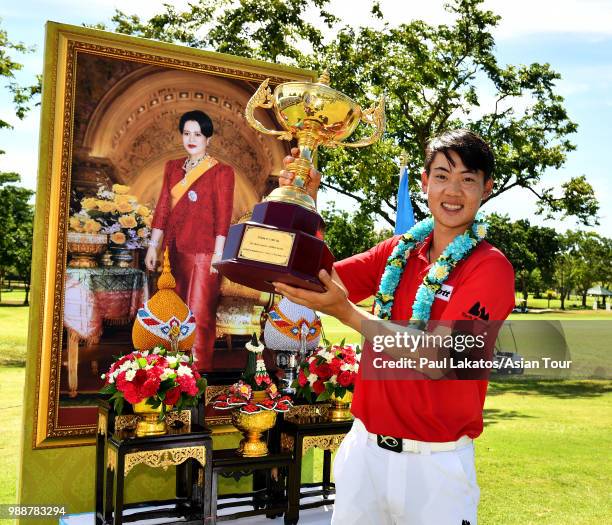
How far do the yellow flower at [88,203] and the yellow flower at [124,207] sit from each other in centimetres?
19

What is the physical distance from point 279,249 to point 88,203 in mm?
3212

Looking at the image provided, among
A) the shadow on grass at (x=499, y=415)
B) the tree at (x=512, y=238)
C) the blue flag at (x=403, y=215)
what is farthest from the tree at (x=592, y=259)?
the blue flag at (x=403, y=215)

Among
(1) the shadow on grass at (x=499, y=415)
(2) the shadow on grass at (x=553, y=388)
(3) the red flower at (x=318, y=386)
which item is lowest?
(2) the shadow on grass at (x=553, y=388)

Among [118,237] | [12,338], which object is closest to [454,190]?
[118,237]

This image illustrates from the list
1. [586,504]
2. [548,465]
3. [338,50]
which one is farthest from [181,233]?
[338,50]

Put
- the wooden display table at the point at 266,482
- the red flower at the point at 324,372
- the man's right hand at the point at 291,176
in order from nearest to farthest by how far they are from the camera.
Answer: the man's right hand at the point at 291,176 < the wooden display table at the point at 266,482 < the red flower at the point at 324,372

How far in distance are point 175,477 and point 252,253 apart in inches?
148

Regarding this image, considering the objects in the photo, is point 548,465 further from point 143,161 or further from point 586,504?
point 143,161

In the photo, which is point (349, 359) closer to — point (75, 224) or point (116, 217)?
point (116, 217)

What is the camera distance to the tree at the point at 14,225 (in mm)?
21469

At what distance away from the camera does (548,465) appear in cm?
781

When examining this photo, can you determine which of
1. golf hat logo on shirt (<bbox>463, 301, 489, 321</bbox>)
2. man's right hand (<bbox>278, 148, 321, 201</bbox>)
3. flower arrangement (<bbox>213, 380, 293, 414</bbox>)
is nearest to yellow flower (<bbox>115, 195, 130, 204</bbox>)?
flower arrangement (<bbox>213, 380, 293, 414</bbox>)

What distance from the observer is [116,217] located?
5238mm

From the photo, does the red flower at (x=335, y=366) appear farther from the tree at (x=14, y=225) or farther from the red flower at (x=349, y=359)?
the tree at (x=14, y=225)
